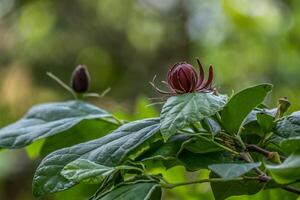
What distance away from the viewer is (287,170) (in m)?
0.34

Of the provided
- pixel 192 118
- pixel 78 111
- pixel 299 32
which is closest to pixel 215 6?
pixel 299 32

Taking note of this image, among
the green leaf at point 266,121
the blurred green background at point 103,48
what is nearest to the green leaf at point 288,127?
the green leaf at point 266,121

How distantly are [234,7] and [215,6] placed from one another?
89cm

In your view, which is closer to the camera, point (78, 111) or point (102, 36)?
point (78, 111)

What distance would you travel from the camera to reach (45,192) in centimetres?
41

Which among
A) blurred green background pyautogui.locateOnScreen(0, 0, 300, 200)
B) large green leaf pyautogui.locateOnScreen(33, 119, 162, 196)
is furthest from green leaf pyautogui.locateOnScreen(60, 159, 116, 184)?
blurred green background pyautogui.locateOnScreen(0, 0, 300, 200)

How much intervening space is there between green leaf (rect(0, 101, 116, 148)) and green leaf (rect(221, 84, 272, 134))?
15 cm

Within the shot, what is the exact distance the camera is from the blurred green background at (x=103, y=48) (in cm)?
243

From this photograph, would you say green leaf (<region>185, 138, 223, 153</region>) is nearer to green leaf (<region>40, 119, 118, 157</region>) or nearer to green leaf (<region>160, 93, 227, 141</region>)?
green leaf (<region>160, 93, 227, 141</region>)

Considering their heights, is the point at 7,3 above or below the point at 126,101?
above

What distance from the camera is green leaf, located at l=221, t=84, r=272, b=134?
40cm

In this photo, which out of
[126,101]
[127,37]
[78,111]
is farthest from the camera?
[127,37]

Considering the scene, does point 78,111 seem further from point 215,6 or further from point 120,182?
point 215,6

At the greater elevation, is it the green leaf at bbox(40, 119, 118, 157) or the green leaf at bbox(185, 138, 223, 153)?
the green leaf at bbox(185, 138, 223, 153)
